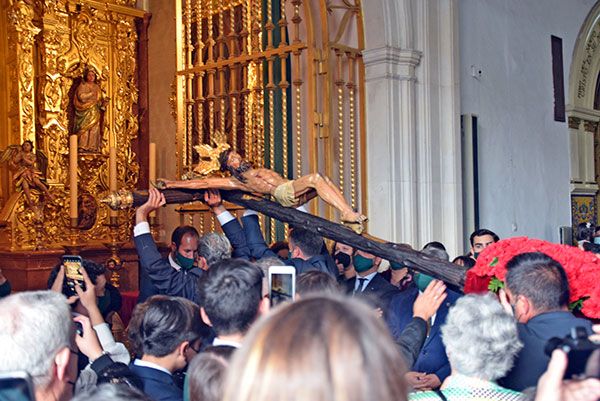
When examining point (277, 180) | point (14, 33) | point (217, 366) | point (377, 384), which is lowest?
point (217, 366)

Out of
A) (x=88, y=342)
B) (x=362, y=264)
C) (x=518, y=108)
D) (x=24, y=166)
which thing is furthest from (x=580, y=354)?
(x=24, y=166)

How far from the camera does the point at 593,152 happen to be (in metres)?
11.3

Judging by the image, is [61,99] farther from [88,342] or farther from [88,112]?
[88,342]

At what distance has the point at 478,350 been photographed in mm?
2393

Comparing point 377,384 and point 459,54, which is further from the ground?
point 459,54

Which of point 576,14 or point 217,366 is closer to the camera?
point 217,366

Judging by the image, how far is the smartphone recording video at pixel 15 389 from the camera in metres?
1.55

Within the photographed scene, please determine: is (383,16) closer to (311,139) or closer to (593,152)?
(311,139)

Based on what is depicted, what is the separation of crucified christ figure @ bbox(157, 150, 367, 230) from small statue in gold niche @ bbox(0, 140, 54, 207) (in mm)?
5248

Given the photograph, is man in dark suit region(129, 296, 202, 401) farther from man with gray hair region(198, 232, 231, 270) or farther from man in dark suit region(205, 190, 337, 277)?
man with gray hair region(198, 232, 231, 270)

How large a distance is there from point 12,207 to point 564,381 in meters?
8.28

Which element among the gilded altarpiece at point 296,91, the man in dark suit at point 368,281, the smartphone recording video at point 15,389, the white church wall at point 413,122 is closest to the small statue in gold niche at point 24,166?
the gilded altarpiece at point 296,91

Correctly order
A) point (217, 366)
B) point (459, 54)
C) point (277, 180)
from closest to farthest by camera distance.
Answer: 1. point (217, 366)
2. point (277, 180)
3. point (459, 54)

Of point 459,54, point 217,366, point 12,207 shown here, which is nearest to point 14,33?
point 12,207
